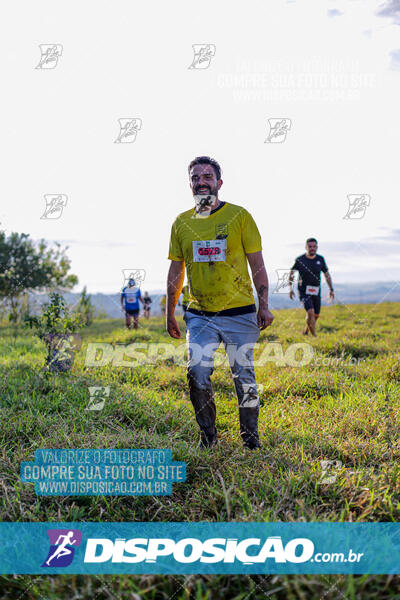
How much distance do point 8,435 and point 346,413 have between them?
3269 mm

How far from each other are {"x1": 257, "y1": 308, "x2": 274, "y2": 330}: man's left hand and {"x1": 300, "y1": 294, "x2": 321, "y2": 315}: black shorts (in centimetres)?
618

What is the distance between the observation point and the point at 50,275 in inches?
716

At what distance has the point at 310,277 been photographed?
980 centimetres

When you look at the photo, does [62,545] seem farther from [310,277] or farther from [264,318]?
[310,277]

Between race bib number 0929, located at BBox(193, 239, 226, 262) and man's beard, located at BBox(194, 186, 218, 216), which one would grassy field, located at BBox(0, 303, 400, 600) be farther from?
Answer: man's beard, located at BBox(194, 186, 218, 216)

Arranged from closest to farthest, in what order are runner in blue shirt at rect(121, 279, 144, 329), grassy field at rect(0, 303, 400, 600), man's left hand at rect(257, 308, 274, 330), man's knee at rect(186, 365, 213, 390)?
grassy field at rect(0, 303, 400, 600) → man's knee at rect(186, 365, 213, 390) → man's left hand at rect(257, 308, 274, 330) → runner in blue shirt at rect(121, 279, 144, 329)

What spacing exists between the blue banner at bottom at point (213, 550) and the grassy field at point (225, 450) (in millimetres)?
61

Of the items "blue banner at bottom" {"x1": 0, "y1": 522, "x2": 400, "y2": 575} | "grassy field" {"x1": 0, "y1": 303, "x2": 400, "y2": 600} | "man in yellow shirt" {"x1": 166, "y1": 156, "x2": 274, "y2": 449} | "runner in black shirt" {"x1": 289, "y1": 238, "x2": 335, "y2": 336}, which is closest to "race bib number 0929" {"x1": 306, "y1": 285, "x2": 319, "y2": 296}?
"runner in black shirt" {"x1": 289, "y1": 238, "x2": 335, "y2": 336}

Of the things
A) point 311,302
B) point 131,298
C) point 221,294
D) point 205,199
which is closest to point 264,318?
point 221,294

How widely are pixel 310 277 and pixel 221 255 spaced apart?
6.66 m

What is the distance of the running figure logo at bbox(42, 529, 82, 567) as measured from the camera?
7.73 ft

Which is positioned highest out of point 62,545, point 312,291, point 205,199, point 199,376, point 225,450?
point 205,199

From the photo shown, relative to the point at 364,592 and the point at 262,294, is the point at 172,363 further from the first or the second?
the point at 364,592

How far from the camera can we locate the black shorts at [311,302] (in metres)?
9.58
